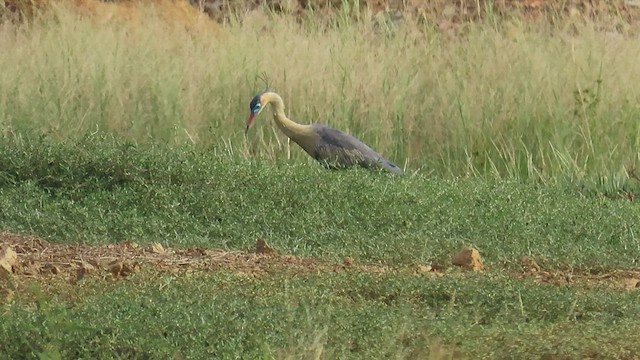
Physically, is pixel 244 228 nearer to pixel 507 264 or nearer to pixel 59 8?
pixel 507 264

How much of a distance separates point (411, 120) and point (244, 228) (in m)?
3.50

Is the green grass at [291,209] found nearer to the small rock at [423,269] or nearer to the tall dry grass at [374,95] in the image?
the small rock at [423,269]

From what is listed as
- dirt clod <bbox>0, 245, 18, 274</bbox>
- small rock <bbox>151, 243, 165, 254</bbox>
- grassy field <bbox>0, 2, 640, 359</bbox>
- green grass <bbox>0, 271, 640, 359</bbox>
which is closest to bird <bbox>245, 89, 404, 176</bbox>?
grassy field <bbox>0, 2, 640, 359</bbox>

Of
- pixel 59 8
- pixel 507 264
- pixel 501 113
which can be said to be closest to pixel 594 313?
pixel 507 264

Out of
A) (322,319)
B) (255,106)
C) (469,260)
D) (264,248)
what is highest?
(322,319)

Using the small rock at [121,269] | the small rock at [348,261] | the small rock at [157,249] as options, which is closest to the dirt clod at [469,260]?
the small rock at [348,261]

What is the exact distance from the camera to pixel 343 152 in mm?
11422

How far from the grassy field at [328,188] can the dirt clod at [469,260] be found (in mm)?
102

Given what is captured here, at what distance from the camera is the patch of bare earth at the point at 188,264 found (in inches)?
302

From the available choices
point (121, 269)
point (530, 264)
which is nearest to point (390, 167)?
point (530, 264)

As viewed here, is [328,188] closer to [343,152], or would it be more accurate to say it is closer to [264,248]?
[343,152]

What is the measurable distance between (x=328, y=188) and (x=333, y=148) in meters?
1.34

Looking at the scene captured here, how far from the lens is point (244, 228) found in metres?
9.58

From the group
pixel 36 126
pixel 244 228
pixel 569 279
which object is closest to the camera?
pixel 569 279
